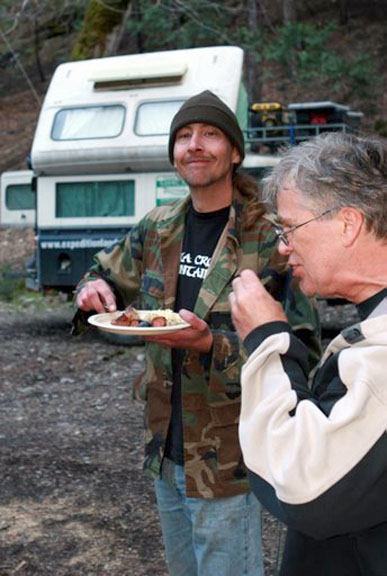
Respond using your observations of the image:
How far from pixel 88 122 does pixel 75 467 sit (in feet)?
16.5

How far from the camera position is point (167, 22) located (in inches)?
634

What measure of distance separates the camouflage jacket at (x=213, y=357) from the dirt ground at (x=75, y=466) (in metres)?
0.30

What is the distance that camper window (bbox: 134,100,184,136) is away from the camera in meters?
8.91

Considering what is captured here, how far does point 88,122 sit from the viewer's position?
9312 millimetres

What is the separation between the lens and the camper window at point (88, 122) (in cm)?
914

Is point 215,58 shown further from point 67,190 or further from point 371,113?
point 371,113

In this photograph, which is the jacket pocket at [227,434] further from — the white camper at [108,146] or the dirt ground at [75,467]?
the white camper at [108,146]

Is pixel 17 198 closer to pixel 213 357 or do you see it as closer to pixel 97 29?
pixel 97 29

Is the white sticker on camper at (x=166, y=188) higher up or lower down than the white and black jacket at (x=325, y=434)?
lower down

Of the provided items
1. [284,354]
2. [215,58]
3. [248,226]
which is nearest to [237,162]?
[248,226]

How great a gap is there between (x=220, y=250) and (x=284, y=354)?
1.02 metres

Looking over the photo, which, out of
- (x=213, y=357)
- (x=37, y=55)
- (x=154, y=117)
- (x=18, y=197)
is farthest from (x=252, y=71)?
(x=213, y=357)

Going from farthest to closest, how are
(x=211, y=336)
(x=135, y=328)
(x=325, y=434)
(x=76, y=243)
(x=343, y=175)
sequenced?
(x=76, y=243) → (x=211, y=336) → (x=135, y=328) → (x=343, y=175) → (x=325, y=434)

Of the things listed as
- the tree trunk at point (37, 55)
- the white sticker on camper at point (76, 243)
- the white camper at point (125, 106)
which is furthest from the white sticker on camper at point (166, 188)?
the tree trunk at point (37, 55)
